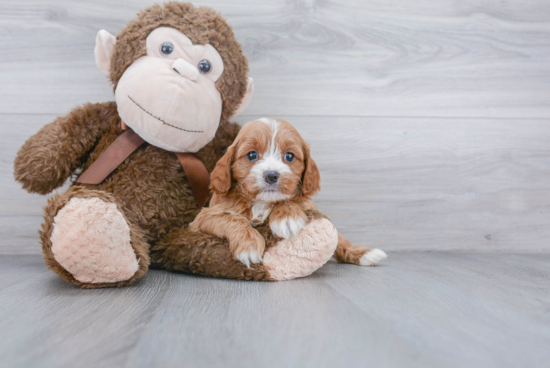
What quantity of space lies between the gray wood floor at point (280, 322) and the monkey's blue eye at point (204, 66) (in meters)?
0.57

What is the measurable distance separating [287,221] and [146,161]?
1.46 feet

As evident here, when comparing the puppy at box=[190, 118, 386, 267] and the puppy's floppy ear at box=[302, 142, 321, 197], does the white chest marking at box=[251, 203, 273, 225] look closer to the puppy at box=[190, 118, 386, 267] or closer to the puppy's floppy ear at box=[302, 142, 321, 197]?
the puppy at box=[190, 118, 386, 267]

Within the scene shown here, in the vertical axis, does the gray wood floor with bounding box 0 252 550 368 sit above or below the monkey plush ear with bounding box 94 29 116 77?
below

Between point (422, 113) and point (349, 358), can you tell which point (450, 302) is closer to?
point (349, 358)

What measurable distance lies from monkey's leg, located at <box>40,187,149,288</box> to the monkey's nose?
1.24ft

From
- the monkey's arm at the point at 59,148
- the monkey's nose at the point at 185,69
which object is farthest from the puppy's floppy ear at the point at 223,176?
the monkey's arm at the point at 59,148

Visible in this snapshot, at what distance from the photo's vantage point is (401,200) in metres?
1.57

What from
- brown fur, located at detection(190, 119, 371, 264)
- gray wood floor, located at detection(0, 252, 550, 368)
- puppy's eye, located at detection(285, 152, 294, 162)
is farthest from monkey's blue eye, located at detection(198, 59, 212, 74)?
gray wood floor, located at detection(0, 252, 550, 368)

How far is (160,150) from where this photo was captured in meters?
1.16

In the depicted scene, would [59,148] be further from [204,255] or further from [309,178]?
[309,178]

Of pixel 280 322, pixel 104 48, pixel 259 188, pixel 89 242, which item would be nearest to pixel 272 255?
pixel 259 188

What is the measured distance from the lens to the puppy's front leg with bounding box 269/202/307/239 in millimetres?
1022

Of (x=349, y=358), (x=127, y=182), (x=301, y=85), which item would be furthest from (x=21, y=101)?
(x=349, y=358)

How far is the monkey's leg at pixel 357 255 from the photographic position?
1250mm
